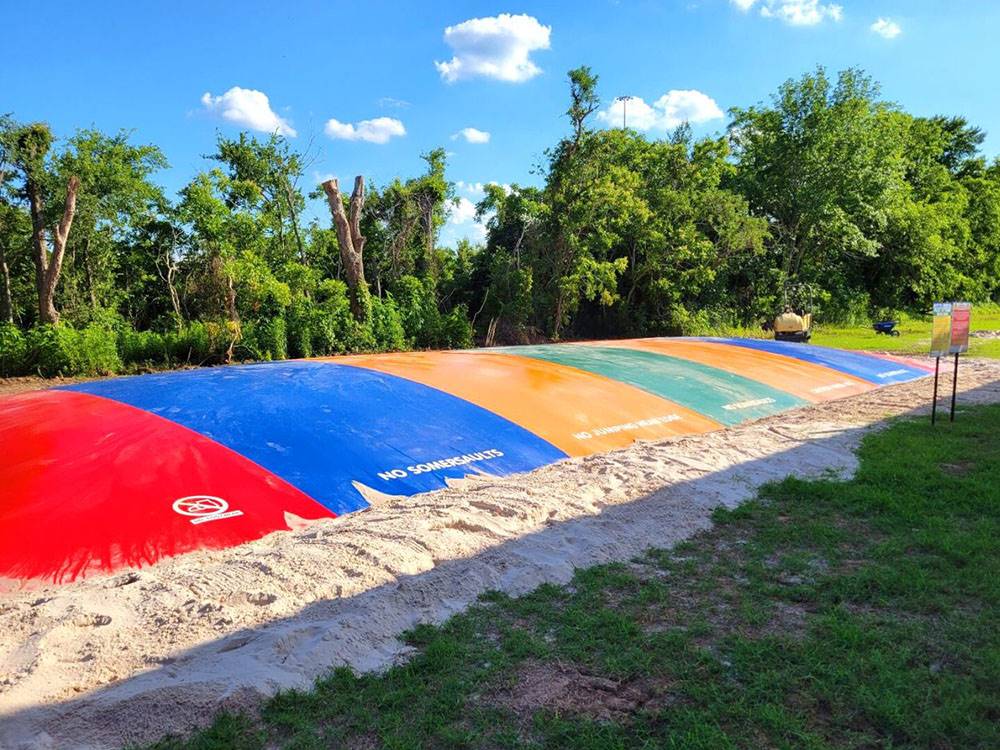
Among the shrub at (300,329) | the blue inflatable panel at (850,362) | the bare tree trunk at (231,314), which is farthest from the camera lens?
the shrub at (300,329)

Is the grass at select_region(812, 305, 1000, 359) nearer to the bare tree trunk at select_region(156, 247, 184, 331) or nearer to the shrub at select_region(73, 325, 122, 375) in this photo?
the bare tree trunk at select_region(156, 247, 184, 331)

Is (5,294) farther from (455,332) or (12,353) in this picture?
(455,332)

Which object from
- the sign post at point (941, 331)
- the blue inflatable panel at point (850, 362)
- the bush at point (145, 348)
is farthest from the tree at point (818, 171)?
the bush at point (145, 348)

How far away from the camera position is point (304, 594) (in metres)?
3.63

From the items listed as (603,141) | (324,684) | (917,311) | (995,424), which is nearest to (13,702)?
(324,684)

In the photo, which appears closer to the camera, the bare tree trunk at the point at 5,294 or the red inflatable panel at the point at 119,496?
the red inflatable panel at the point at 119,496

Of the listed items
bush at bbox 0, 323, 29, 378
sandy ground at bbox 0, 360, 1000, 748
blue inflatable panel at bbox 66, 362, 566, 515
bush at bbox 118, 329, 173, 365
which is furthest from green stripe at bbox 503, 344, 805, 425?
bush at bbox 0, 323, 29, 378

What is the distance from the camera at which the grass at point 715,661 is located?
2461 millimetres

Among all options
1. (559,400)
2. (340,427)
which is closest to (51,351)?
(340,427)

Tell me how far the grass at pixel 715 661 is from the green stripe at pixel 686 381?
505 cm

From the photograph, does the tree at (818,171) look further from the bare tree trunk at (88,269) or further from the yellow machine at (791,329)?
the bare tree trunk at (88,269)

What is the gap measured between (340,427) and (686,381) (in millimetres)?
5952

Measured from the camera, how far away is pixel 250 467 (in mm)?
5492

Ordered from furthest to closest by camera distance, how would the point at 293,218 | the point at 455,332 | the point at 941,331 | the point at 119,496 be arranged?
the point at 293,218, the point at 455,332, the point at 941,331, the point at 119,496
